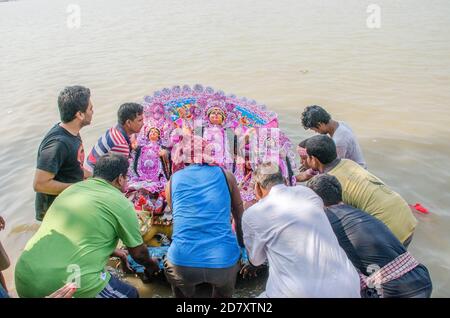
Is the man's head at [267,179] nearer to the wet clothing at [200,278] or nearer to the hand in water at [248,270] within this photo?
the wet clothing at [200,278]

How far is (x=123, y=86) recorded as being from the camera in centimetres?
982

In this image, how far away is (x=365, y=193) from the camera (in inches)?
129

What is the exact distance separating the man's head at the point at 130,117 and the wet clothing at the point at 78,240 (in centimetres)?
169

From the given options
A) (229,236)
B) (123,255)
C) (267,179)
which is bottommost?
(123,255)

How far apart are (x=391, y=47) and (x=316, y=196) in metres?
10.4

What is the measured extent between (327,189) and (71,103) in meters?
2.26

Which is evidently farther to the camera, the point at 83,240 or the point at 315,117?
the point at 315,117

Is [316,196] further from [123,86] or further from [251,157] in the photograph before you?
[123,86]

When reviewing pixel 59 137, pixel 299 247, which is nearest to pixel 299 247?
pixel 299 247

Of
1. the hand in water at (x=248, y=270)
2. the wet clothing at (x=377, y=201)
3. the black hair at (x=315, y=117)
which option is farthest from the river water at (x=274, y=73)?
the black hair at (x=315, y=117)

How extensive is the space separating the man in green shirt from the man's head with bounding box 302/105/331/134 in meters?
2.17

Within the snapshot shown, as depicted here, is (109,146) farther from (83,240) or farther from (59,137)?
(83,240)

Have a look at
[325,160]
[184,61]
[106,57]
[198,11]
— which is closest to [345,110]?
[325,160]

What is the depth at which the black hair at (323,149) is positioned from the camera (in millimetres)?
3441
